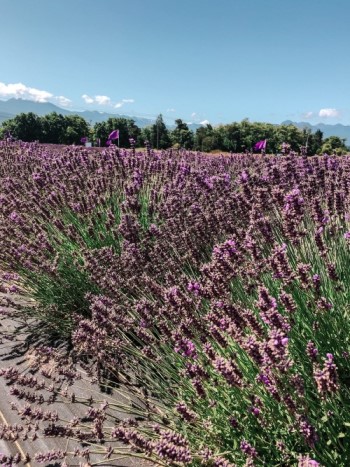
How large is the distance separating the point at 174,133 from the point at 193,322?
46.5 meters

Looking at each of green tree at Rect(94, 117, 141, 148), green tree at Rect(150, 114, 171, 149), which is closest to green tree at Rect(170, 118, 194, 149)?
green tree at Rect(150, 114, 171, 149)

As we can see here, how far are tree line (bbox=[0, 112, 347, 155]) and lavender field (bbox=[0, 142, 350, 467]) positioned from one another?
35.3 meters

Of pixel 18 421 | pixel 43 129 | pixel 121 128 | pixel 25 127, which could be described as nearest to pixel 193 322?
pixel 18 421

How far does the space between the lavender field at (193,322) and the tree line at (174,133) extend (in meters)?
35.3

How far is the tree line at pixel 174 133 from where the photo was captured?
139 feet

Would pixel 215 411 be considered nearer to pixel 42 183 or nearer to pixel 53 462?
pixel 53 462

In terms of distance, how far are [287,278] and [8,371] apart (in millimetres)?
1888

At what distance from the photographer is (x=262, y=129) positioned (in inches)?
1962

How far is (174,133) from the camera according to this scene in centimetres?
4694

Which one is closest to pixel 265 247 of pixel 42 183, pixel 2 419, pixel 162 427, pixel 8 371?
pixel 162 427

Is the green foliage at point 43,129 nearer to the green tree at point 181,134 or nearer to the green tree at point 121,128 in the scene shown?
the green tree at point 121,128

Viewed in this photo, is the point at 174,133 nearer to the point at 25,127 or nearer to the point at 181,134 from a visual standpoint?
the point at 181,134

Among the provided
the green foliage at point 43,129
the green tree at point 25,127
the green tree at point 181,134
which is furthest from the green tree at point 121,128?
the green tree at point 25,127

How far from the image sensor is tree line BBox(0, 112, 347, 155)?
42.3 meters
